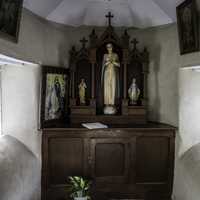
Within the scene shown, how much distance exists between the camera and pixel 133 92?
322cm

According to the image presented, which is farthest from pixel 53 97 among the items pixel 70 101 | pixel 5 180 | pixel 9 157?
pixel 5 180

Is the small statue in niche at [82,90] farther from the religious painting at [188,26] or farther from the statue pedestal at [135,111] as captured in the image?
the religious painting at [188,26]

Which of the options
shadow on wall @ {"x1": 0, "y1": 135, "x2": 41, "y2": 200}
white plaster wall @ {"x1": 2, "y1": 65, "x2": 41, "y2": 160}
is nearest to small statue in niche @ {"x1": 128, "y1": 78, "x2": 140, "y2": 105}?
white plaster wall @ {"x1": 2, "y1": 65, "x2": 41, "y2": 160}

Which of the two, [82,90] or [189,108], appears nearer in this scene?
[189,108]

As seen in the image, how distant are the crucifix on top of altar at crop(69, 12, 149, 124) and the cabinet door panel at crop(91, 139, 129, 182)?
34 cm

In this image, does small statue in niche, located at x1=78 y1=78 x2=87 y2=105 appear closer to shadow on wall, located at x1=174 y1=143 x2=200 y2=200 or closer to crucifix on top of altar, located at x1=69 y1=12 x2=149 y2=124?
crucifix on top of altar, located at x1=69 y1=12 x2=149 y2=124

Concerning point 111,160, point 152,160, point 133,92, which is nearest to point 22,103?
point 111,160

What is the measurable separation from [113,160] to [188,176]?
0.76 m

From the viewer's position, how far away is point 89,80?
3.37 meters

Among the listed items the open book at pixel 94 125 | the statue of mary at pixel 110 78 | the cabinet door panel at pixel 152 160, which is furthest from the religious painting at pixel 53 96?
the cabinet door panel at pixel 152 160

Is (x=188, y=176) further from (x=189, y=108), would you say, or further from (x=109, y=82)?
(x=109, y=82)

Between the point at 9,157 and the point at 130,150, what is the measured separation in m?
1.21

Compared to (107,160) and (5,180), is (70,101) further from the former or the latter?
(5,180)

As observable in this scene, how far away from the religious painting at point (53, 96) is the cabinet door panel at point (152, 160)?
0.94 m
